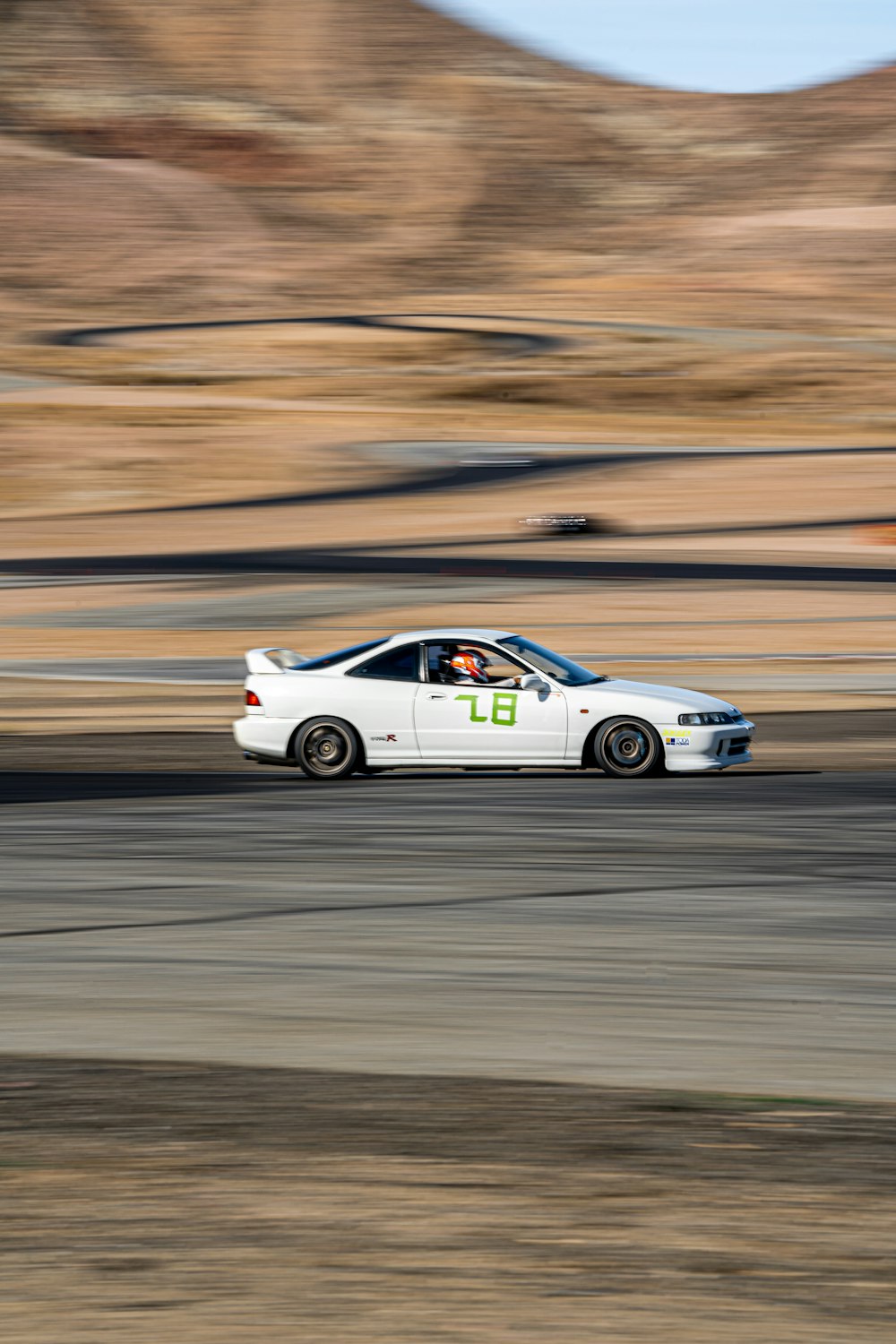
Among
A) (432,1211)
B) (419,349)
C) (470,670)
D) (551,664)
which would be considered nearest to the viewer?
(432,1211)

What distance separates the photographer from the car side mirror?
1320cm

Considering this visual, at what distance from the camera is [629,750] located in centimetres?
1317

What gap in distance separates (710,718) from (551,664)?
51.1 inches

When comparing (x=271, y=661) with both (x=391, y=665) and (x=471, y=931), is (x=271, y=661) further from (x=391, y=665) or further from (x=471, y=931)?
(x=471, y=931)

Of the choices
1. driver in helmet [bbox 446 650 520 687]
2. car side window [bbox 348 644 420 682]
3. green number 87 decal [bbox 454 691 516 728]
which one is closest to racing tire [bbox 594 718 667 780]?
green number 87 decal [bbox 454 691 516 728]

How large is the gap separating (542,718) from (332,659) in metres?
1.75

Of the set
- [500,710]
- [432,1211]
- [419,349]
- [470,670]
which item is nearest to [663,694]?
[500,710]

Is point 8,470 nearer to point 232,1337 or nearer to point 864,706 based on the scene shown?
point 864,706

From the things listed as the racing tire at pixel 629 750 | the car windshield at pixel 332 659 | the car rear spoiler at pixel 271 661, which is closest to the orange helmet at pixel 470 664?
the car windshield at pixel 332 659

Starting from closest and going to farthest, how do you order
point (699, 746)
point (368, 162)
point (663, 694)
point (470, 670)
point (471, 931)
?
point (471, 931) → point (699, 746) → point (663, 694) → point (470, 670) → point (368, 162)

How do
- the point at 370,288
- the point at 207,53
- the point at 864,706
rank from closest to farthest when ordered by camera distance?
the point at 864,706 < the point at 370,288 < the point at 207,53

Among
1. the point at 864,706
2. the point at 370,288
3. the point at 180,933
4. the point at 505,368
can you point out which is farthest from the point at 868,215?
the point at 180,933

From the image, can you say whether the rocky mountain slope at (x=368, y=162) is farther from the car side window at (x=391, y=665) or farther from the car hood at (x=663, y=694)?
the car side window at (x=391, y=665)

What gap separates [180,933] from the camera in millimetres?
8141
